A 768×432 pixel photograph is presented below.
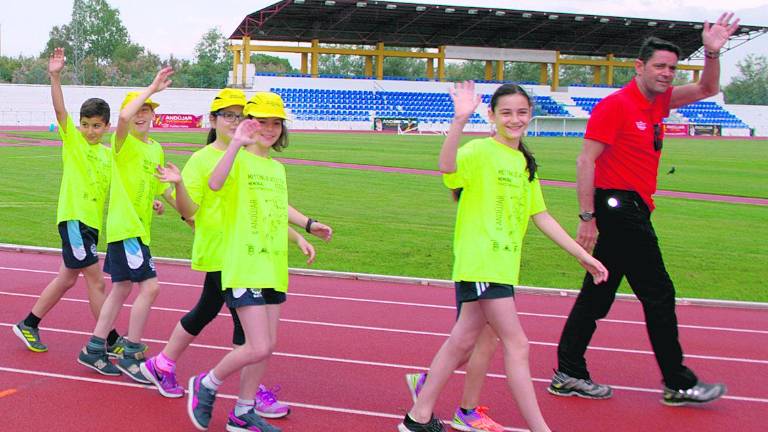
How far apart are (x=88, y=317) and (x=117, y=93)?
52.4 metres

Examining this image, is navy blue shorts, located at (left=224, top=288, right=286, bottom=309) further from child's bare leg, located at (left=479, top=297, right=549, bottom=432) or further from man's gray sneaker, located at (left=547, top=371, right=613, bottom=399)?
man's gray sneaker, located at (left=547, top=371, right=613, bottom=399)

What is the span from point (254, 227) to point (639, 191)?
2380mm

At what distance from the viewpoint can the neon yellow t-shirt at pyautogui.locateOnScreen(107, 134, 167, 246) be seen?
18.6 ft

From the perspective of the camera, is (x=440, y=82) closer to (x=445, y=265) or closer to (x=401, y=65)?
(x=401, y=65)

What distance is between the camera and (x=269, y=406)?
5.02 m

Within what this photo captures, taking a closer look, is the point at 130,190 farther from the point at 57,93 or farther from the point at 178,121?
the point at 178,121

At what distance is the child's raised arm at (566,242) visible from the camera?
457 centimetres

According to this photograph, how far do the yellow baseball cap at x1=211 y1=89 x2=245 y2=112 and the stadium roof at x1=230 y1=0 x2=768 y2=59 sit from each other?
5547 cm

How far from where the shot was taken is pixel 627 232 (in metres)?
5.41

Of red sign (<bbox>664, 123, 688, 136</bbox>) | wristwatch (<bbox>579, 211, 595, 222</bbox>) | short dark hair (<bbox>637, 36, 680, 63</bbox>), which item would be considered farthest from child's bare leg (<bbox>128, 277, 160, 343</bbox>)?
red sign (<bbox>664, 123, 688, 136</bbox>)

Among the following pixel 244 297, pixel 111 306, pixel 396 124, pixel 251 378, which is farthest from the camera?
pixel 396 124

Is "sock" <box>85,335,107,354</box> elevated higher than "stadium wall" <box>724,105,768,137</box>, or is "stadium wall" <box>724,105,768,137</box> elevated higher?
"stadium wall" <box>724,105,768,137</box>

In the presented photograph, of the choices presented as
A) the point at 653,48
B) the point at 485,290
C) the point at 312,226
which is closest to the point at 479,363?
the point at 485,290

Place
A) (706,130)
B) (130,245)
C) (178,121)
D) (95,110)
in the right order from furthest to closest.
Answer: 1. (706,130)
2. (178,121)
3. (95,110)
4. (130,245)
